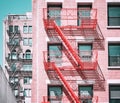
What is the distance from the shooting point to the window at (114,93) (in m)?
29.6

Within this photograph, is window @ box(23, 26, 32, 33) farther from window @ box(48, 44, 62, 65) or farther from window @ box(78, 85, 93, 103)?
window @ box(78, 85, 93, 103)

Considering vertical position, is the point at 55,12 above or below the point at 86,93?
above

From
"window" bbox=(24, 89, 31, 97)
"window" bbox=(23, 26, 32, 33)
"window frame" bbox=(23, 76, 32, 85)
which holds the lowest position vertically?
"window" bbox=(24, 89, 31, 97)

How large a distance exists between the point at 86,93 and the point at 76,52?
3.12 m

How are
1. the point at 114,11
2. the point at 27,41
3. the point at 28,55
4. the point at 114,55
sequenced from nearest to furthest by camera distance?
1. the point at 114,55
2. the point at 114,11
3. the point at 28,55
4. the point at 27,41

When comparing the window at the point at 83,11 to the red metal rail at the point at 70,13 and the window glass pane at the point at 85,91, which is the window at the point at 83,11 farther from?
the window glass pane at the point at 85,91

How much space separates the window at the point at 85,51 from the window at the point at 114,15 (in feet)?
8.34

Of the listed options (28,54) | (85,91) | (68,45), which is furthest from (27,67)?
(68,45)

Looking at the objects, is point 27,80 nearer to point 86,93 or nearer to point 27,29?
point 27,29

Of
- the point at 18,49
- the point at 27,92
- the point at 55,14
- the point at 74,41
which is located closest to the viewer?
the point at 74,41

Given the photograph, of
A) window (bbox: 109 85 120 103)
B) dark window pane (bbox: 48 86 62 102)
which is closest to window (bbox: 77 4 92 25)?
dark window pane (bbox: 48 86 62 102)

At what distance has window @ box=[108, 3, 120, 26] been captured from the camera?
3072cm

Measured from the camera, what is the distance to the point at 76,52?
29953mm

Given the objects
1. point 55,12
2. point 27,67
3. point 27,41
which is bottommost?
point 27,67
